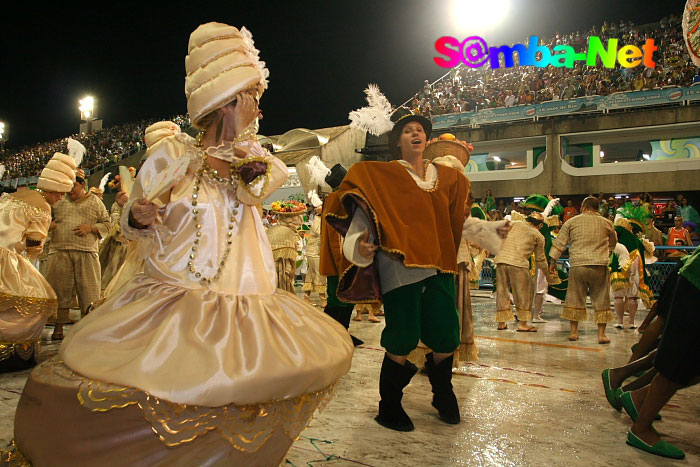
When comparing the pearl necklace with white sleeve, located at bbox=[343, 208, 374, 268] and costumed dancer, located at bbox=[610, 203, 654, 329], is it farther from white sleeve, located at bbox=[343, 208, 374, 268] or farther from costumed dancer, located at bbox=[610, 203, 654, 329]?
costumed dancer, located at bbox=[610, 203, 654, 329]

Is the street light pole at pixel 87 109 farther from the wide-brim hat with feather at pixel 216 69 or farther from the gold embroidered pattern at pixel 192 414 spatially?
the gold embroidered pattern at pixel 192 414

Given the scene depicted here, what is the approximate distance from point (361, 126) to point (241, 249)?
76.9 inches

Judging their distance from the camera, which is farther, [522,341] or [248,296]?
[522,341]

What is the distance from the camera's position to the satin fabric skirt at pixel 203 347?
5.27ft

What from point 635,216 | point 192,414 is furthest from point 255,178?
point 635,216

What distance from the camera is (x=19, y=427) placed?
184 cm

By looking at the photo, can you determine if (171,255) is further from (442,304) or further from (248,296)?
(442,304)

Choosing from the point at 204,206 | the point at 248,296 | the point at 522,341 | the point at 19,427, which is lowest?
the point at 522,341

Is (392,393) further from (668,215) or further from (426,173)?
(668,215)

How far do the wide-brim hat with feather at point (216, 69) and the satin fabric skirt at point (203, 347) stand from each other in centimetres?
81

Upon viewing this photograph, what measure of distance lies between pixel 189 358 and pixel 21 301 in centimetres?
324

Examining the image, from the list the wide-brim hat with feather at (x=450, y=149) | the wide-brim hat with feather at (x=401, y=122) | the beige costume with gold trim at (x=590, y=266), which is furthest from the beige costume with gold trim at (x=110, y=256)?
the beige costume with gold trim at (x=590, y=266)

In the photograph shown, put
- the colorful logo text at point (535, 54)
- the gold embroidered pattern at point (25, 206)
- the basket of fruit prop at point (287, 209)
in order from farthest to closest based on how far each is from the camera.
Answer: the colorful logo text at point (535, 54), the basket of fruit prop at point (287, 209), the gold embroidered pattern at point (25, 206)

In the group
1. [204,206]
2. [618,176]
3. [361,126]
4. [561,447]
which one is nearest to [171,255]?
[204,206]
